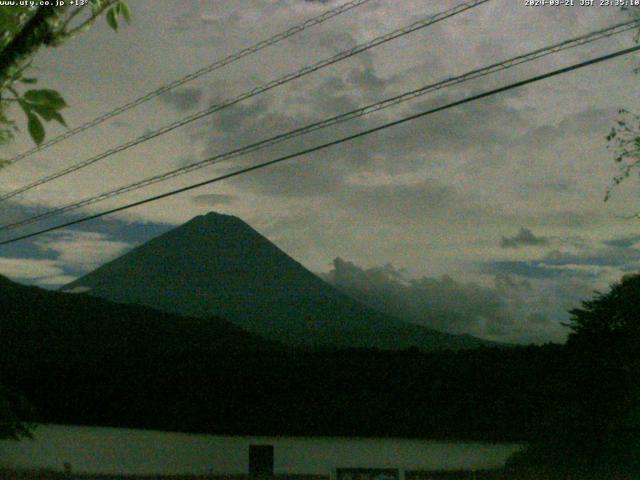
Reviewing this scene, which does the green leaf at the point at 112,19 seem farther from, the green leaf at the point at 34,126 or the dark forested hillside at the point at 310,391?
the dark forested hillside at the point at 310,391

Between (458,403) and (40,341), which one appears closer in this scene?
(458,403)

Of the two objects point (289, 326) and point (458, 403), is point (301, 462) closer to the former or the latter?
point (458, 403)

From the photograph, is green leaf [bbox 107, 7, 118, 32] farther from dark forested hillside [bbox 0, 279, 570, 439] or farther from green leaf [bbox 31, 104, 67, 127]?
dark forested hillside [bbox 0, 279, 570, 439]

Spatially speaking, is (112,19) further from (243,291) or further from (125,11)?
(243,291)

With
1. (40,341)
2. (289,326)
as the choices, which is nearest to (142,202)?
(40,341)

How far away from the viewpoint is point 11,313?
48.4m

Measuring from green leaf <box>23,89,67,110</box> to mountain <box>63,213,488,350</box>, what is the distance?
84774 millimetres

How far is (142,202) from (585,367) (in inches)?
663

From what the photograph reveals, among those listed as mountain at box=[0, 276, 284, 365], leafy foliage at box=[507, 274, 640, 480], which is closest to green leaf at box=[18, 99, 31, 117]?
leafy foliage at box=[507, 274, 640, 480]

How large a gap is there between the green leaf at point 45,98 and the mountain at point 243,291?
8477cm

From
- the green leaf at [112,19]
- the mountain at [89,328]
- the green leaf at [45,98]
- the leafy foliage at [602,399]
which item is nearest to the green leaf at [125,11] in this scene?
the green leaf at [112,19]

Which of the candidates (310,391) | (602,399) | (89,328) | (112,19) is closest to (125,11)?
(112,19)

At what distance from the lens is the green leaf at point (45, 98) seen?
10.5 feet

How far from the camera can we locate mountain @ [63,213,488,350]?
4016 inches
